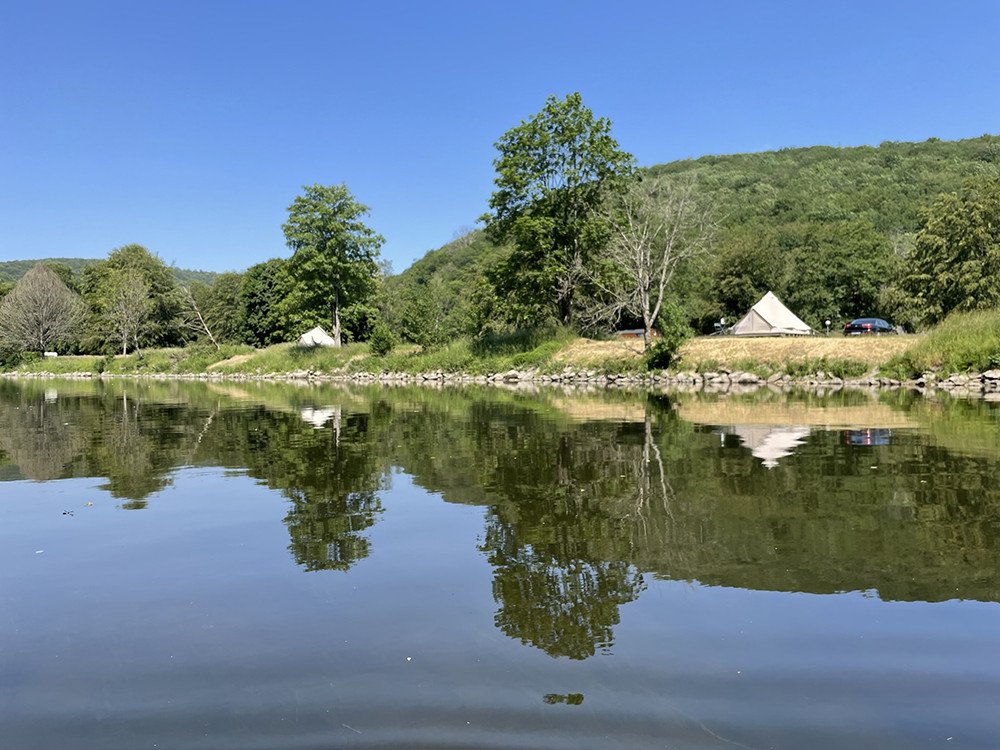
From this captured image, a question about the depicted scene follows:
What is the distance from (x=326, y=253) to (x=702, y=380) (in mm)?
34336

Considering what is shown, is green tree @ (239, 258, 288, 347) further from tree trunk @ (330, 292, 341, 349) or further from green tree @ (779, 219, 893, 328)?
green tree @ (779, 219, 893, 328)

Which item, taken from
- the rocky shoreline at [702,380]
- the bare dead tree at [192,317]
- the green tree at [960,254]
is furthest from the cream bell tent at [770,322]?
the bare dead tree at [192,317]

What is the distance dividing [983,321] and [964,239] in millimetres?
21154

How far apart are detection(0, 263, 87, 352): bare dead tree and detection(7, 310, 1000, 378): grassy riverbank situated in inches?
1015

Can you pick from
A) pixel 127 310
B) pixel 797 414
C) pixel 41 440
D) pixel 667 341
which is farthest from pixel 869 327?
pixel 127 310

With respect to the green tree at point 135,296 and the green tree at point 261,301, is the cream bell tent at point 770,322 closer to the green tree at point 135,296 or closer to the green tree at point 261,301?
the green tree at point 261,301

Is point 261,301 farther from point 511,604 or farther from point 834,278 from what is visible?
point 511,604

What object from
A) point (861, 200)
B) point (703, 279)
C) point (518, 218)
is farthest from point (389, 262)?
point (861, 200)

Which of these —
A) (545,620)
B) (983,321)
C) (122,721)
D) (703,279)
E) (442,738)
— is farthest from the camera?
(703,279)

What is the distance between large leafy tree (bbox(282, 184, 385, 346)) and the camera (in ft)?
191

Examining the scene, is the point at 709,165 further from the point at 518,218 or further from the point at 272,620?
the point at 272,620

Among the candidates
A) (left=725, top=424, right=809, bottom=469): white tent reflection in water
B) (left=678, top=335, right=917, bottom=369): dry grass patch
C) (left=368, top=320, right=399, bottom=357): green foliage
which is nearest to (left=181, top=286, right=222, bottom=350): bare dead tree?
(left=368, top=320, right=399, bottom=357): green foliage

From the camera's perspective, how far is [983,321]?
97.7ft

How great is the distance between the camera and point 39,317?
80.9 metres
